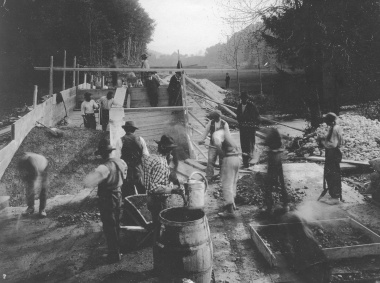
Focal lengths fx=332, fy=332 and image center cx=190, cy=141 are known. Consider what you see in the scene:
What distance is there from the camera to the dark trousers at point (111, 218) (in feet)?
17.3

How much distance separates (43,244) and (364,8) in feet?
56.0

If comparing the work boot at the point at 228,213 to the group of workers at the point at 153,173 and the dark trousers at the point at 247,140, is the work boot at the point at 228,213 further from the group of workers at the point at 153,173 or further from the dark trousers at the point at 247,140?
the dark trousers at the point at 247,140

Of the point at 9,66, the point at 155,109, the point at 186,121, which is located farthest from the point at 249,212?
the point at 9,66

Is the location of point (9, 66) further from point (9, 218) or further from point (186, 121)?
point (9, 218)

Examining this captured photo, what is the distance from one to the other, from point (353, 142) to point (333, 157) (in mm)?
5368

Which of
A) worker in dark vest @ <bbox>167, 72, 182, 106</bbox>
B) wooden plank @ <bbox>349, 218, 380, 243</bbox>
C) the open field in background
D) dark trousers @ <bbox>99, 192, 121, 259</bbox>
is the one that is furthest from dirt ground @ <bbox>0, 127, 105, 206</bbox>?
the open field in background

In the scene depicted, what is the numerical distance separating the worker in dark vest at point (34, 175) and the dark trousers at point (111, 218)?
8.77ft

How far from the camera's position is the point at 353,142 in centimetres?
1208

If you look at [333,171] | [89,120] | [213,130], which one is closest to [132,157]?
[213,130]

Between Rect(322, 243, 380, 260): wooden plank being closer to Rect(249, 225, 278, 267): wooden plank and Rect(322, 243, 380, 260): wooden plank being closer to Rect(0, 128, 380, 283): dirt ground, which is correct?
Rect(0, 128, 380, 283): dirt ground

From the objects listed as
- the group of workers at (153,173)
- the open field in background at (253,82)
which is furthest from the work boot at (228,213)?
the open field in background at (253,82)

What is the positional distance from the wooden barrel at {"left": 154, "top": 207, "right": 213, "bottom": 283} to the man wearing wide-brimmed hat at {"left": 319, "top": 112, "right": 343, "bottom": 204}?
4245 millimetres

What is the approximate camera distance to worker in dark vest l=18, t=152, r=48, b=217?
7125 mm

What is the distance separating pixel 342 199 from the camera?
25.2ft
